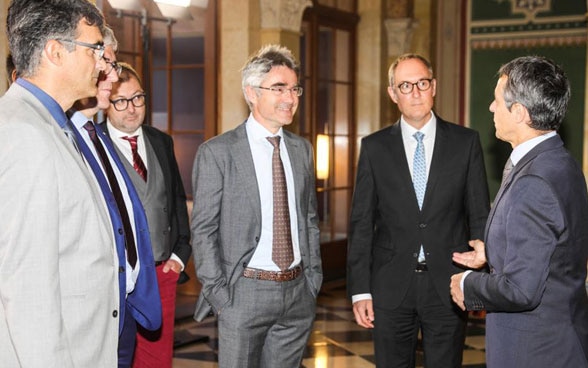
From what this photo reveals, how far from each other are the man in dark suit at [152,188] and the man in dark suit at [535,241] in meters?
1.84

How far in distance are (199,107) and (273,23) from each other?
125 cm

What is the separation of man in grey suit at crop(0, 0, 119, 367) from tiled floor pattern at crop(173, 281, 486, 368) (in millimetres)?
3397

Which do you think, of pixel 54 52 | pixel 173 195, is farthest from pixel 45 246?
pixel 173 195

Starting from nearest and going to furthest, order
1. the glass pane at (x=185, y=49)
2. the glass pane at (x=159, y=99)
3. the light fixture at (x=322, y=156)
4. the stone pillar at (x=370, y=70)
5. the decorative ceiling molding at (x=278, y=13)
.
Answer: the decorative ceiling molding at (x=278, y=13) → the glass pane at (x=185, y=49) → the glass pane at (x=159, y=99) → the light fixture at (x=322, y=156) → the stone pillar at (x=370, y=70)

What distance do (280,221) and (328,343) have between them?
2975 millimetres

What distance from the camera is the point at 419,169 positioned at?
339cm

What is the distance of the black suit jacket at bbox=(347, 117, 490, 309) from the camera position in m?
3.30

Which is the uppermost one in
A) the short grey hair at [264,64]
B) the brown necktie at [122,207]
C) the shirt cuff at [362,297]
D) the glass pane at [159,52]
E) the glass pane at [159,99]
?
the glass pane at [159,52]

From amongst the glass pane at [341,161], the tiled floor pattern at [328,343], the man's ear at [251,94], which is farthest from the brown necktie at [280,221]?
the glass pane at [341,161]

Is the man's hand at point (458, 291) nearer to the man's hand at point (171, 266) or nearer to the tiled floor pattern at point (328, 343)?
the man's hand at point (171, 266)

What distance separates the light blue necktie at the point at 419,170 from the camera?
3.37 m

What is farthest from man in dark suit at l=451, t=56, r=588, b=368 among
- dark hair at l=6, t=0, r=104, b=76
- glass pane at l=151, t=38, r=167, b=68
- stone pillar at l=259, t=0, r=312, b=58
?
glass pane at l=151, t=38, r=167, b=68

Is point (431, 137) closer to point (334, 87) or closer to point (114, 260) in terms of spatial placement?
point (114, 260)

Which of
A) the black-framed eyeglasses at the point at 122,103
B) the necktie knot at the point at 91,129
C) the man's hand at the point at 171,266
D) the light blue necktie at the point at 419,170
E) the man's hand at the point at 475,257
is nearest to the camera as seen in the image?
the necktie knot at the point at 91,129
